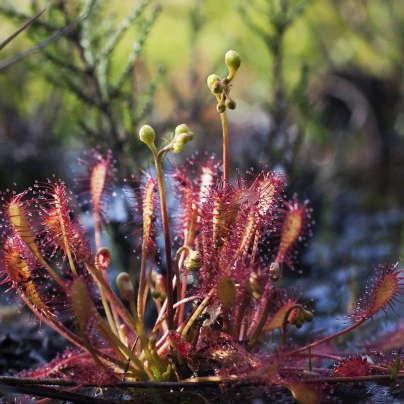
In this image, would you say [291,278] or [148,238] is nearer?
[148,238]

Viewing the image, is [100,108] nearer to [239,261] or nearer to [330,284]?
[330,284]

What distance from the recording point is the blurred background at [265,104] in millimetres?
1589

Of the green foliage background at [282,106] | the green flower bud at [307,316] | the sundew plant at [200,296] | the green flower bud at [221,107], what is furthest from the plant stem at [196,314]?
the green foliage background at [282,106]

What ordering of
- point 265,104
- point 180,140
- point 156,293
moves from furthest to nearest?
point 265,104 → point 156,293 → point 180,140

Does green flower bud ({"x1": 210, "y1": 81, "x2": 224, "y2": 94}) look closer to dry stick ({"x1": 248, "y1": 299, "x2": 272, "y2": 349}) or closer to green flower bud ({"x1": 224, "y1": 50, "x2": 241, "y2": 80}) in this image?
green flower bud ({"x1": 224, "y1": 50, "x2": 241, "y2": 80})

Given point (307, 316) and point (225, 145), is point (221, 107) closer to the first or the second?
point (225, 145)

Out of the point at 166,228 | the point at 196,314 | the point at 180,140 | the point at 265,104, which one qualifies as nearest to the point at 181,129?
the point at 180,140

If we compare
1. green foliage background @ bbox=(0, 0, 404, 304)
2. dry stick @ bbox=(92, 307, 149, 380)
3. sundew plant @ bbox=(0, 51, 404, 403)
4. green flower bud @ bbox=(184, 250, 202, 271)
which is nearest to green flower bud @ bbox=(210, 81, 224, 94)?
sundew plant @ bbox=(0, 51, 404, 403)

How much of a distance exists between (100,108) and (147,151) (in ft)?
1.09

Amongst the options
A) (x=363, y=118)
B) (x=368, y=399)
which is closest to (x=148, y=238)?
(x=368, y=399)

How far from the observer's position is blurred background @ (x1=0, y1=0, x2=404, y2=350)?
1.59 meters

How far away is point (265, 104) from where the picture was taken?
2.04 meters

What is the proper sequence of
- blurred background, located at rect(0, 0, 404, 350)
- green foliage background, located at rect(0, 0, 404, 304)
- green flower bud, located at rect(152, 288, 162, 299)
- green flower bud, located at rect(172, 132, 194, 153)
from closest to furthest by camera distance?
green flower bud, located at rect(172, 132, 194, 153)
green flower bud, located at rect(152, 288, 162, 299)
blurred background, located at rect(0, 0, 404, 350)
green foliage background, located at rect(0, 0, 404, 304)

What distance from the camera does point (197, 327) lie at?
0.74 meters
